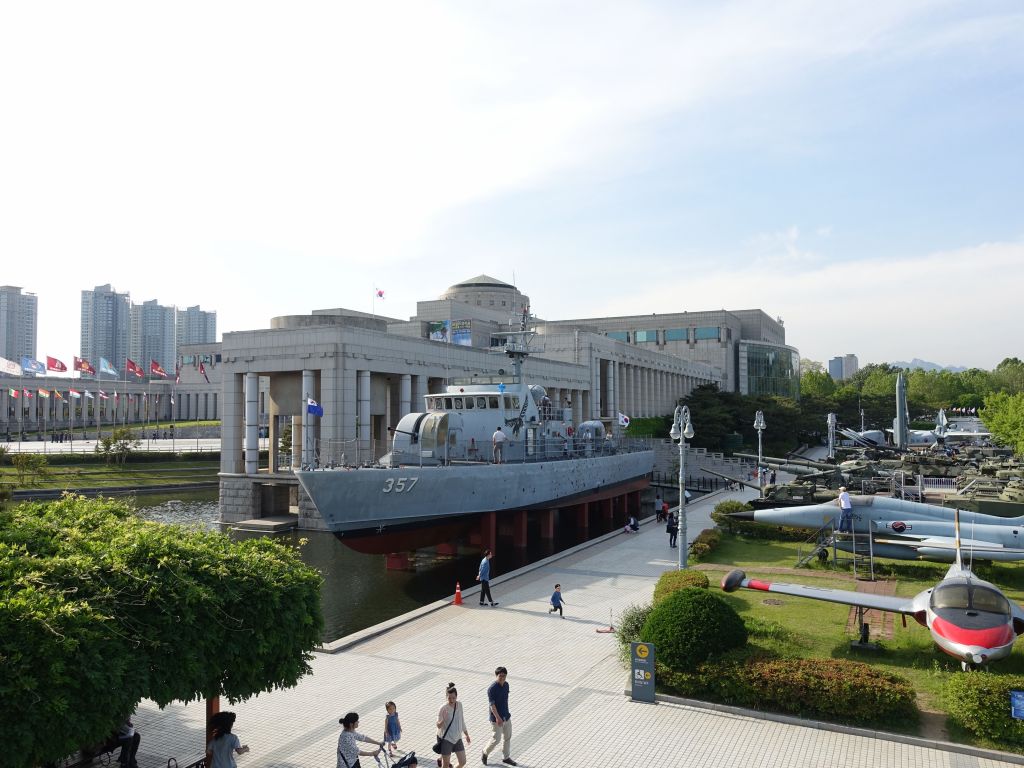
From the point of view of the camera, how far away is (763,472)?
5147 centimetres

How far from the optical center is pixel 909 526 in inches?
930

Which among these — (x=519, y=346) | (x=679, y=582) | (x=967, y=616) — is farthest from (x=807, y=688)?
(x=519, y=346)

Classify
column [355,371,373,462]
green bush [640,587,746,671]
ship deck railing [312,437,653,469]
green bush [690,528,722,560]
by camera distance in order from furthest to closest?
column [355,371,373,462] → ship deck railing [312,437,653,469] → green bush [690,528,722,560] → green bush [640,587,746,671]

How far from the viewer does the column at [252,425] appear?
153ft

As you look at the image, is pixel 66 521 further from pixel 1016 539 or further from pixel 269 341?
pixel 269 341

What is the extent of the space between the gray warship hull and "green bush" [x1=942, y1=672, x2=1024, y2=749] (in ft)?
64.8

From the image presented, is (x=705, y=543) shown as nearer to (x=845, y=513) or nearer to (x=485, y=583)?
(x=845, y=513)

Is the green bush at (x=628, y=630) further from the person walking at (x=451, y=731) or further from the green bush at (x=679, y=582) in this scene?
the person walking at (x=451, y=731)

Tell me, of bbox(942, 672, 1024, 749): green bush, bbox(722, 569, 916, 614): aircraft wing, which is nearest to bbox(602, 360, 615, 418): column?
bbox(722, 569, 916, 614): aircraft wing

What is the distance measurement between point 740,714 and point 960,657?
4.46m

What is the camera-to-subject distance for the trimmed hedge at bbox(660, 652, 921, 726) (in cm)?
1308

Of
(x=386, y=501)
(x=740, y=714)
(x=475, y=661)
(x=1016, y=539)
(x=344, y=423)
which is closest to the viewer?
(x=740, y=714)

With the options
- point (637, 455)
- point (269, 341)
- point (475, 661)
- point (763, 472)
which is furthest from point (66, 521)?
point (763, 472)

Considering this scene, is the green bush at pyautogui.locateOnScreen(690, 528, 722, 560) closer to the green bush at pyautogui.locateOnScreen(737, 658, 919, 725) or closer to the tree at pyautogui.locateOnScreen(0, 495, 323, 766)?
the green bush at pyautogui.locateOnScreen(737, 658, 919, 725)
